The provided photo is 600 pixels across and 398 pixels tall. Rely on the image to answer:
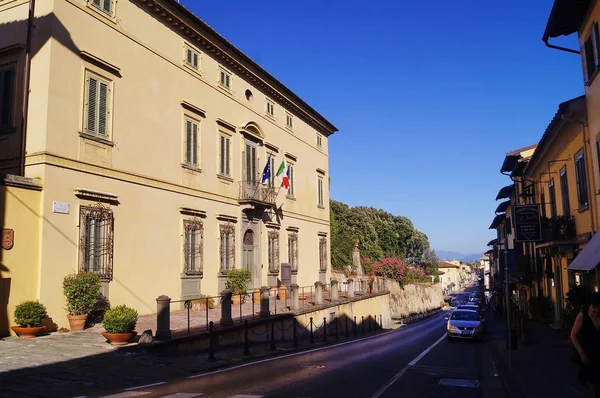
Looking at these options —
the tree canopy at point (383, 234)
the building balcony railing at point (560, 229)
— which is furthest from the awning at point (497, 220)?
the building balcony railing at point (560, 229)

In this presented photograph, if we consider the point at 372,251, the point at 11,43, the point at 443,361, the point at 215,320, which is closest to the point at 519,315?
the point at 443,361

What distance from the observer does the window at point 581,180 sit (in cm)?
1554

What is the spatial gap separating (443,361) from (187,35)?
635 inches

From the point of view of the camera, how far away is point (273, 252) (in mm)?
28125

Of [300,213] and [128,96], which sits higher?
[128,96]

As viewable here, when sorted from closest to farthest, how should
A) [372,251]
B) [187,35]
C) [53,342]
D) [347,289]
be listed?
1. [53,342]
2. [187,35]
3. [347,289]
4. [372,251]

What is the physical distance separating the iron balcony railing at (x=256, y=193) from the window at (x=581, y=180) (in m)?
14.1

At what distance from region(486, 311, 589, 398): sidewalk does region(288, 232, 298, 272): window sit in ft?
46.0

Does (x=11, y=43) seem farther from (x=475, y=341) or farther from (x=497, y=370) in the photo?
(x=475, y=341)

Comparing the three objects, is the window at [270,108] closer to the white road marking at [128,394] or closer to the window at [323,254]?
the window at [323,254]

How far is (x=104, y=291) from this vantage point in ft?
53.1

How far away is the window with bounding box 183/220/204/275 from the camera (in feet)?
67.4

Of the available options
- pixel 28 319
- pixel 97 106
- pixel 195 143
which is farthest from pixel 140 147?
pixel 28 319

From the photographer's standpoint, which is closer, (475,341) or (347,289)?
(475,341)
